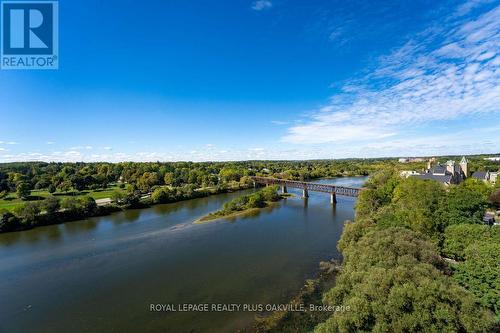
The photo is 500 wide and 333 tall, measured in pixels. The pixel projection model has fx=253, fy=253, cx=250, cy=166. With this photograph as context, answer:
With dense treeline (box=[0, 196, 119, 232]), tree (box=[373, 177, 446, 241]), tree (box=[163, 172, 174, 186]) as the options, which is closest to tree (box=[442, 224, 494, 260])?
tree (box=[373, 177, 446, 241])

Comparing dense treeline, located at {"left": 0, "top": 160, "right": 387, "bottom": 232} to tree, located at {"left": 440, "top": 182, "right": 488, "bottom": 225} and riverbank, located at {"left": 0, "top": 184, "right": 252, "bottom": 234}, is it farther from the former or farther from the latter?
tree, located at {"left": 440, "top": 182, "right": 488, "bottom": 225}

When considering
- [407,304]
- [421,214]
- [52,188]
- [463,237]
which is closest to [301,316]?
[407,304]

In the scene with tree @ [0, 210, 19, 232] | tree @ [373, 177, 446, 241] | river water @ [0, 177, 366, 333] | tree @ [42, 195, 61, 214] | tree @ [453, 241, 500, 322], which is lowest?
river water @ [0, 177, 366, 333]

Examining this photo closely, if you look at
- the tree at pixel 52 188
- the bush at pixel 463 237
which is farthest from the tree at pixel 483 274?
the tree at pixel 52 188

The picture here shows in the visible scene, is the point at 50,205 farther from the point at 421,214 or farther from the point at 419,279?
the point at 421,214

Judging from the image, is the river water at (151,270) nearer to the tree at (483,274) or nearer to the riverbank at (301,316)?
the riverbank at (301,316)

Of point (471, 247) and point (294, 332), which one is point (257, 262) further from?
point (471, 247)
